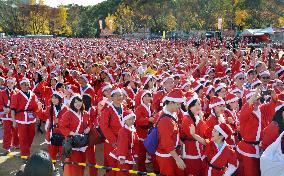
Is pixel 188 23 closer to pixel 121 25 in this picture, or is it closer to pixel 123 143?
pixel 121 25

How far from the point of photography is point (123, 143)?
6000 millimetres

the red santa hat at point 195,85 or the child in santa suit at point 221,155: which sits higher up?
the red santa hat at point 195,85

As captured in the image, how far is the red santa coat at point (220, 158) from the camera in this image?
5.17 meters

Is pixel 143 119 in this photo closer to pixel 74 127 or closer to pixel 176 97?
pixel 74 127

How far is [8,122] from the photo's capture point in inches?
371

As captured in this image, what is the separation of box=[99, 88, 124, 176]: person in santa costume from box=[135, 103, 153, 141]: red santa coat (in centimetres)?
79

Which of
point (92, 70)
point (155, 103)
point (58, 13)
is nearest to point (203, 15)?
point (58, 13)

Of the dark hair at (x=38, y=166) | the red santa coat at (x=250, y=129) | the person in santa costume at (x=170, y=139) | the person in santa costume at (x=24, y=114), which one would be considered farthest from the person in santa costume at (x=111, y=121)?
the dark hair at (x=38, y=166)

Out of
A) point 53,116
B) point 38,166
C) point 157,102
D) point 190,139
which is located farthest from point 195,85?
point 38,166

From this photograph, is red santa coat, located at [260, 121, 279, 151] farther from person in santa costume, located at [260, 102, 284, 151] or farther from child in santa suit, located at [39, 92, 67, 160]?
child in santa suit, located at [39, 92, 67, 160]

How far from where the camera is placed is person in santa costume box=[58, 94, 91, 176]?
6461 millimetres

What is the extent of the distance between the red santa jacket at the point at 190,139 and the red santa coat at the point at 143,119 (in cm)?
155

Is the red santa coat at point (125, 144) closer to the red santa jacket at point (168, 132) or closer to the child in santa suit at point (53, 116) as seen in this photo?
the red santa jacket at point (168, 132)

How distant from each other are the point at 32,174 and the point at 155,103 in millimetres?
5898
